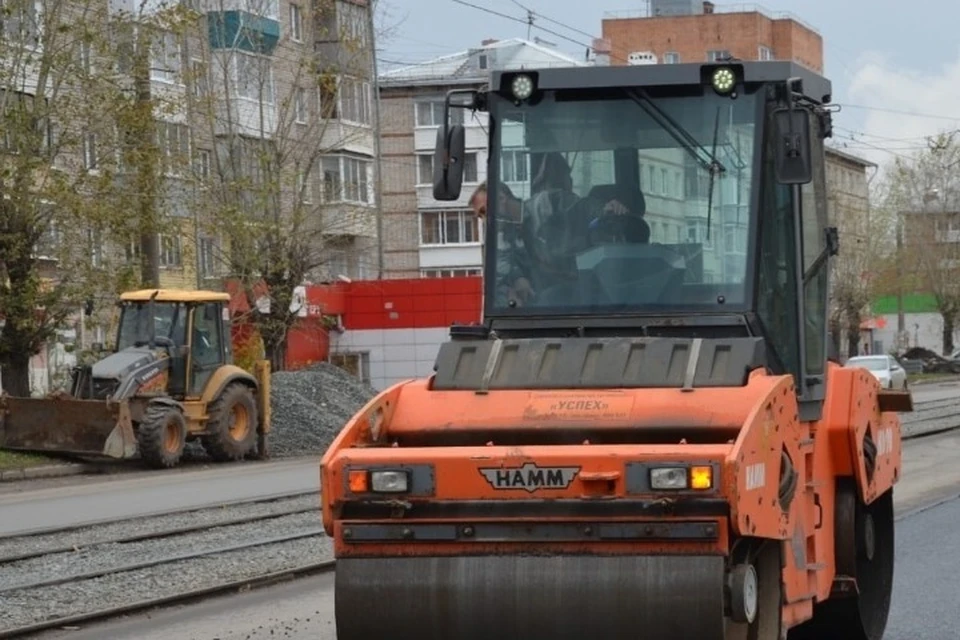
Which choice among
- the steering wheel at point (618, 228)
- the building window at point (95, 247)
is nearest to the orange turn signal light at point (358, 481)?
the steering wheel at point (618, 228)

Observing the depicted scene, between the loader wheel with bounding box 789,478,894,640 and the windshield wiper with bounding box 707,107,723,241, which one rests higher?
the windshield wiper with bounding box 707,107,723,241

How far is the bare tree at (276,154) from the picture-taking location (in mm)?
40688

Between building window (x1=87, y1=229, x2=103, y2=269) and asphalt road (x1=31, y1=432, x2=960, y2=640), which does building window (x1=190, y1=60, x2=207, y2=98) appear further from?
asphalt road (x1=31, y1=432, x2=960, y2=640)

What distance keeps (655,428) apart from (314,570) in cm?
717

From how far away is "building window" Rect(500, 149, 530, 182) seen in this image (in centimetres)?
896

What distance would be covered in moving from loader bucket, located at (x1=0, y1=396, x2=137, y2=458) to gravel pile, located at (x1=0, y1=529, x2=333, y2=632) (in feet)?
41.9

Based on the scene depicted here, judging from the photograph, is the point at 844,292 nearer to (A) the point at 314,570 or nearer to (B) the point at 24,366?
(B) the point at 24,366

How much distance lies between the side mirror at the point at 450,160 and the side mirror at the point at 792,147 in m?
1.39

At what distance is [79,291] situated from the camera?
32531 millimetres

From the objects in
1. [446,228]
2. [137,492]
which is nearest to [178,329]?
[137,492]

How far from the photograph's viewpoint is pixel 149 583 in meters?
14.2

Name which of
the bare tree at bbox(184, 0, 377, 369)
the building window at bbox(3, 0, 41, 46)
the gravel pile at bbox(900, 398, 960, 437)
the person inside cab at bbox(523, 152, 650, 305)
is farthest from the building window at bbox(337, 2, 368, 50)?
the person inside cab at bbox(523, 152, 650, 305)

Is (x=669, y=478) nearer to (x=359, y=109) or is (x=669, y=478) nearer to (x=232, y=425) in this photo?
(x=232, y=425)

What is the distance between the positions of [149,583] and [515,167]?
6.42 m
